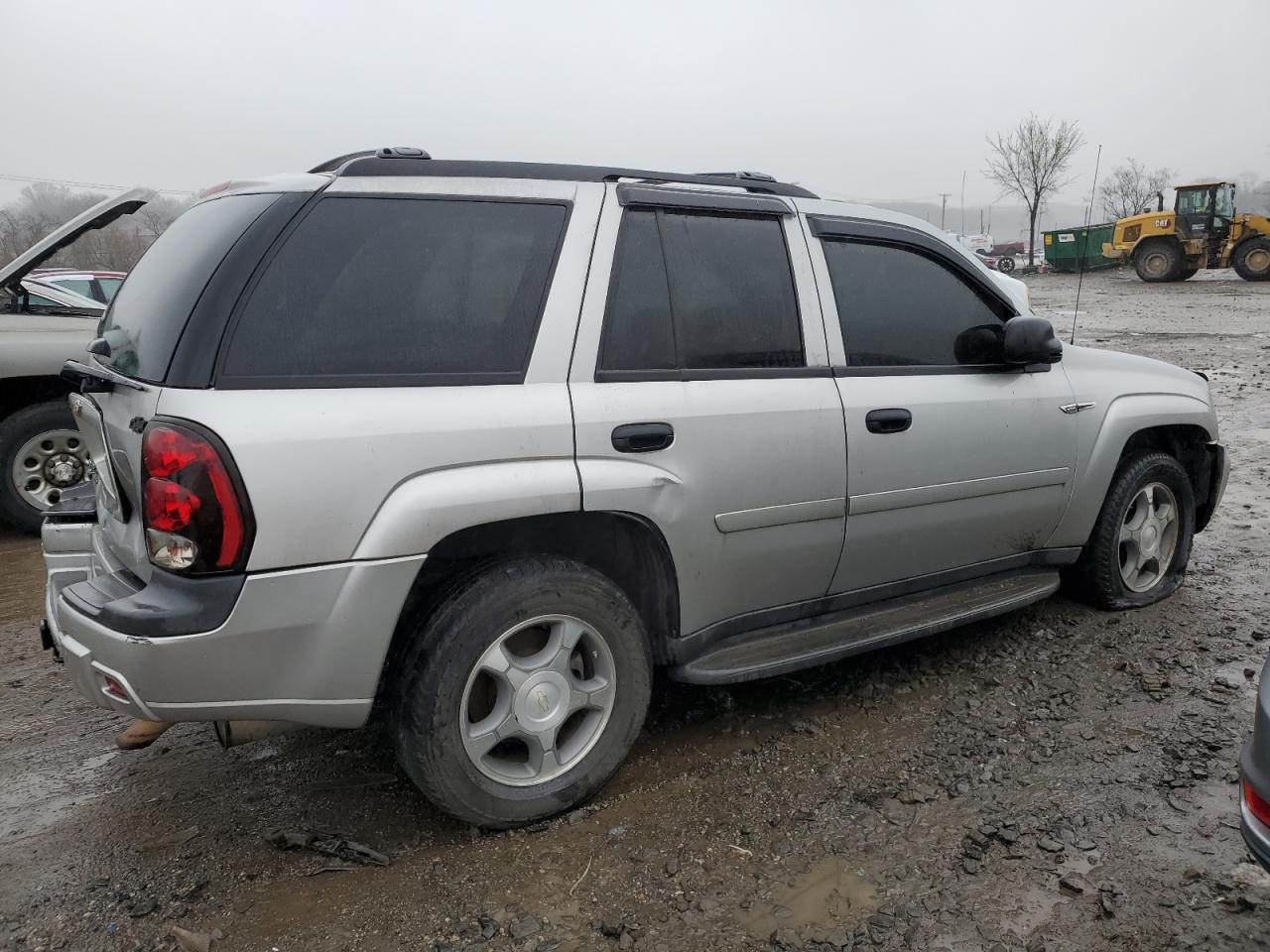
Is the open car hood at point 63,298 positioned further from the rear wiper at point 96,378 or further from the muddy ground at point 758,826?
the rear wiper at point 96,378

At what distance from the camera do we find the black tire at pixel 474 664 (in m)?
2.44

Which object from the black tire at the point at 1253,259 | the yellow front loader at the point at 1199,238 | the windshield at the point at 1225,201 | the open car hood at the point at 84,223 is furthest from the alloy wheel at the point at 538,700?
the windshield at the point at 1225,201

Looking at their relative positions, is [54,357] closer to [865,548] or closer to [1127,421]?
[865,548]

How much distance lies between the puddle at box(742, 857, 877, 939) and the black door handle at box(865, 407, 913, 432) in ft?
4.50

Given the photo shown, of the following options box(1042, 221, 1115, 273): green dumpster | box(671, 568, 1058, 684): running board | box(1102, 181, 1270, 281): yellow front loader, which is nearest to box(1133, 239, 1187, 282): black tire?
box(1102, 181, 1270, 281): yellow front loader

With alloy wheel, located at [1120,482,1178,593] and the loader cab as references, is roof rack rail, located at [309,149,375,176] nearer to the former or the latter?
alloy wheel, located at [1120,482,1178,593]

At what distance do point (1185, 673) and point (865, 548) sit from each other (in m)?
1.48

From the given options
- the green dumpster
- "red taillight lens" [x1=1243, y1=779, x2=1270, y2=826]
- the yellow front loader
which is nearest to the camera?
"red taillight lens" [x1=1243, y1=779, x2=1270, y2=826]

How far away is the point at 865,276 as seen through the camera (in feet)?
10.9

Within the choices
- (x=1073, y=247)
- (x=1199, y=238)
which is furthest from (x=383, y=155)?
(x=1073, y=247)

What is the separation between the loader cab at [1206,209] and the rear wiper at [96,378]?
99.5 ft

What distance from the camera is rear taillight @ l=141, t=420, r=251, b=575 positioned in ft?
7.03

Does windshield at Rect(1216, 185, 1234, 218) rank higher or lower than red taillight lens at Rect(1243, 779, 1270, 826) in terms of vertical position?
higher

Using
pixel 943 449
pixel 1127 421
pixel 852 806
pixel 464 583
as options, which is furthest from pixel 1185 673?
pixel 464 583
